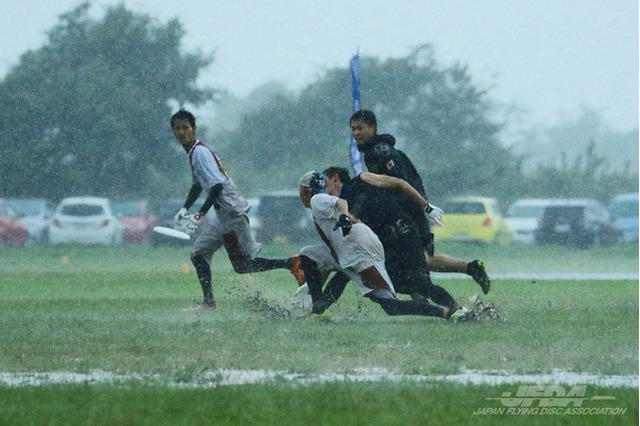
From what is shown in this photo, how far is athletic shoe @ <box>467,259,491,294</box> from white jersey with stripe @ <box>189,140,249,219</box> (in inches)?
88.2

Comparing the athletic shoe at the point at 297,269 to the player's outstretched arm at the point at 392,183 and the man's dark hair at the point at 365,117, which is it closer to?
the player's outstretched arm at the point at 392,183

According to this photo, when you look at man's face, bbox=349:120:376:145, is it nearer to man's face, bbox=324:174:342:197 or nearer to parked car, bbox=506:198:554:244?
man's face, bbox=324:174:342:197

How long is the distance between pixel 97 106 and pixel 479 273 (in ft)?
105

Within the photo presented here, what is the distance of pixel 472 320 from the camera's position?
512 inches

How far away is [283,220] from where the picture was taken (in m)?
40.3

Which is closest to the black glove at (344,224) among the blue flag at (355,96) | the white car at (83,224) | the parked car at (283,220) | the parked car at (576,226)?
the blue flag at (355,96)

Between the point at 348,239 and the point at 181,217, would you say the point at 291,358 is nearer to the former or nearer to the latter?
the point at 348,239

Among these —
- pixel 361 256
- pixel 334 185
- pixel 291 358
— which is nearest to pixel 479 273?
pixel 361 256

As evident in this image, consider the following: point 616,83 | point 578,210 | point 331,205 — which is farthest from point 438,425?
point 616,83

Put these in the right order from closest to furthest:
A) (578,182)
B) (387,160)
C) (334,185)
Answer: (387,160)
(334,185)
(578,182)

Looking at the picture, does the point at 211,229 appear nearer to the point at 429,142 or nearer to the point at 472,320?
the point at 472,320

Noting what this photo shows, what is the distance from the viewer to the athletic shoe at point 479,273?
13477 mm

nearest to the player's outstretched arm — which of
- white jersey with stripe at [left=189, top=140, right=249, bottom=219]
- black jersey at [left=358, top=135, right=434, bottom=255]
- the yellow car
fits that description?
black jersey at [left=358, top=135, right=434, bottom=255]

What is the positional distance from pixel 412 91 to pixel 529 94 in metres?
4.97
